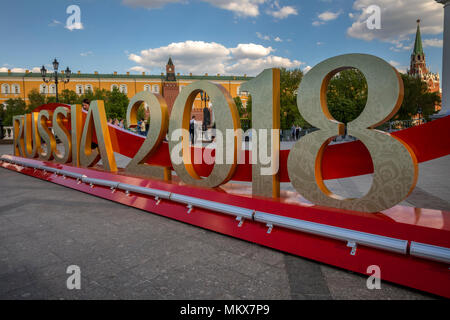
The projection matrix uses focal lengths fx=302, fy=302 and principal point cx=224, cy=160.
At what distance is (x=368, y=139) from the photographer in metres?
2.76

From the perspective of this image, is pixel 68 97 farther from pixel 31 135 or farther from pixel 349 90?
pixel 31 135

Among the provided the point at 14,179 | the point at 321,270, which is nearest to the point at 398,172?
the point at 321,270

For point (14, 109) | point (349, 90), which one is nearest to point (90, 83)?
point (14, 109)

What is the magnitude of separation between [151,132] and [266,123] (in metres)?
2.20

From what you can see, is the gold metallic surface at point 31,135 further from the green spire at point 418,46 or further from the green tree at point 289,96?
the green spire at point 418,46

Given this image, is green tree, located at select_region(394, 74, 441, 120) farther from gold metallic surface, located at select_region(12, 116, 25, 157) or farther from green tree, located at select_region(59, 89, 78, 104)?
green tree, located at select_region(59, 89, 78, 104)

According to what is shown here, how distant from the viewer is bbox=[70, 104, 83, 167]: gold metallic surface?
6.57 m

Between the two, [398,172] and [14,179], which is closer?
[398,172]

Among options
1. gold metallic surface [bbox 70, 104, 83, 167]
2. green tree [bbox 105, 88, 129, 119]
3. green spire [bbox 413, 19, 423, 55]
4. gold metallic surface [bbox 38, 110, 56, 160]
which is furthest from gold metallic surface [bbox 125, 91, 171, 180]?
green spire [bbox 413, 19, 423, 55]

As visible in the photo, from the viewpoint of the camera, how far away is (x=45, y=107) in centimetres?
872

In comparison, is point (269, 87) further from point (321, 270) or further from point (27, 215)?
point (27, 215)

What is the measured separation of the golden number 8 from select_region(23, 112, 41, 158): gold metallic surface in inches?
317

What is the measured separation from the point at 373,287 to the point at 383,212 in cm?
81


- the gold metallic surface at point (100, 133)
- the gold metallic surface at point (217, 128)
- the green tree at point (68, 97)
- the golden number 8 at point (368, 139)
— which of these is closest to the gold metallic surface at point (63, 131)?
the gold metallic surface at point (100, 133)
